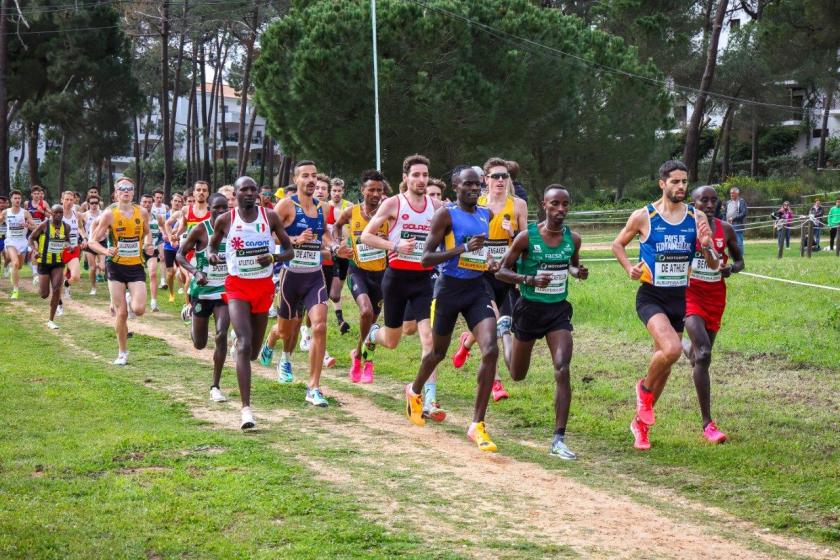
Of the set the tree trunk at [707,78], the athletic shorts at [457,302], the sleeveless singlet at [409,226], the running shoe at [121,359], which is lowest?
the running shoe at [121,359]

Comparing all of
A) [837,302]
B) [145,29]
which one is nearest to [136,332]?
[837,302]

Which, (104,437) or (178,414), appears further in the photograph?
(178,414)

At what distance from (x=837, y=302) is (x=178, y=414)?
9.87 meters

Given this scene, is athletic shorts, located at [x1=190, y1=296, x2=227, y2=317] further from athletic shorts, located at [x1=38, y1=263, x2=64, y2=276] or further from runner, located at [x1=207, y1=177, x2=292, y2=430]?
athletic shorts, located at [x1=38, y1=263, x2=64, y2=276]

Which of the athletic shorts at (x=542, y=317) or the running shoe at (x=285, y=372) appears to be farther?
the running shoe at (x=285, y=372)

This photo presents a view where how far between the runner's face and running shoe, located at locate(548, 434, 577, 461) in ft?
6.96

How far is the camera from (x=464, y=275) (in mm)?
9625

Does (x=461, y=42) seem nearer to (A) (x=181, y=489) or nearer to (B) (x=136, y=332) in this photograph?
(B) (x=136, y=332)

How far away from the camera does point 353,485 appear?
7.77 meters

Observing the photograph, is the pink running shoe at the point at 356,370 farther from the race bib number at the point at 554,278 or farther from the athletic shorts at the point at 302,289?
the race bib number at the point at 554,278

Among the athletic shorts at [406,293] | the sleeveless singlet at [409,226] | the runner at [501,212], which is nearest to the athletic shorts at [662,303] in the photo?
the runner at [501,212]

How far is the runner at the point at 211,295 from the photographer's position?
11.6 meters

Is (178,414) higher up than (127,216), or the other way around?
(127,216)

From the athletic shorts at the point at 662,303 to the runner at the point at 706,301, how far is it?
0.31 m
